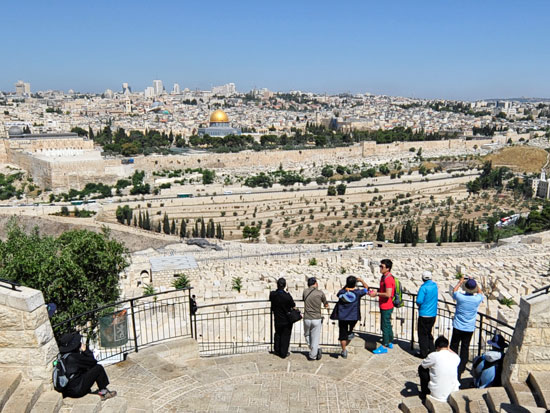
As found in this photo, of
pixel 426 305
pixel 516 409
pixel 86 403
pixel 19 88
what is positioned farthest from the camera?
pixel 19 88

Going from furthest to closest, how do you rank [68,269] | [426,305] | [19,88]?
[19,88]
[68,269]
[426,305]

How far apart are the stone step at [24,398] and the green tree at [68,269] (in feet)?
A: 9.49

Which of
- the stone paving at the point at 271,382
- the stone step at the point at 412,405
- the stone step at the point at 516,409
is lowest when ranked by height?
the stone paving at the point at 271,382

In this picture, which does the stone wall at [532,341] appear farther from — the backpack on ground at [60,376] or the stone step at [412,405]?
the backpack on ground at [60,376]

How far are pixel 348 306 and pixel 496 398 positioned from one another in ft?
5.16

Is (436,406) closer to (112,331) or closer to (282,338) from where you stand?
(282,338)

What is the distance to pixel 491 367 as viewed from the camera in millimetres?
3992

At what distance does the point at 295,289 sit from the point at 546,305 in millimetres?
6344

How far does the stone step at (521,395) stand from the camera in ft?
11.6

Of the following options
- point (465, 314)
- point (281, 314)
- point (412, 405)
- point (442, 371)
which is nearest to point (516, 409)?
point (442, 371)

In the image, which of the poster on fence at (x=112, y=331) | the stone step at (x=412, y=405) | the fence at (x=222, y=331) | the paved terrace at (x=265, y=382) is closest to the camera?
the stone step at (x=412, y=405)

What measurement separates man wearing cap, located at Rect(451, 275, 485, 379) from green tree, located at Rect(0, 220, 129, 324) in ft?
14.8

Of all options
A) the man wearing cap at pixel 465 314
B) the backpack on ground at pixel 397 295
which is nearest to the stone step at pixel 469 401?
the man wearing cap at pixel 465 314

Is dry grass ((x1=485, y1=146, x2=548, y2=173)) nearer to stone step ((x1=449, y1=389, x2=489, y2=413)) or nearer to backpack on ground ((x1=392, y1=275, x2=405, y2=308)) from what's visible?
backpack on ground ((x1=392, y1=275, x2=405, y2=308))
